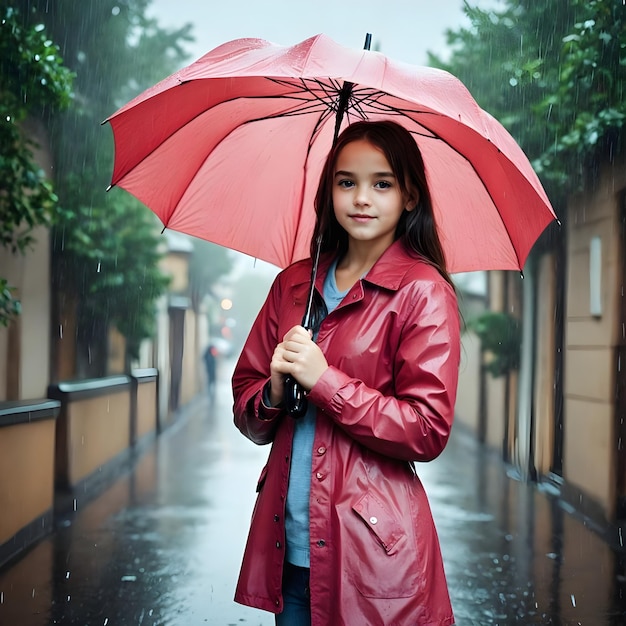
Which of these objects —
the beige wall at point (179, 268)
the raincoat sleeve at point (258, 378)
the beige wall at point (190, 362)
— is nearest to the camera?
the raincoat sleeve at point (258, 378)

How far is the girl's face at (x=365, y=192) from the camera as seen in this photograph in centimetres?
221

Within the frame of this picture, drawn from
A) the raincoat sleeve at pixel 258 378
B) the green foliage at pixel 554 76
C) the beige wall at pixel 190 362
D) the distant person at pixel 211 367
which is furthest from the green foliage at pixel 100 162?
the distant person at pixel 211 367

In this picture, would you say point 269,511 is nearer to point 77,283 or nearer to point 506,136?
point 506,136

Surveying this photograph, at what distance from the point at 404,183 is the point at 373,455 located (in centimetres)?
73

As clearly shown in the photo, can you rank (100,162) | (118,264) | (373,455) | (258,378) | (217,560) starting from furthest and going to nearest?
(118,264) < (100,162) < (217,560) < (258,378) < (373,455)

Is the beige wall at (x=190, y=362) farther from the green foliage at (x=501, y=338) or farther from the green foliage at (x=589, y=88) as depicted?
the green foliage at (x=589, y=88)

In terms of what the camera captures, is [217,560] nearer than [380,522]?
No

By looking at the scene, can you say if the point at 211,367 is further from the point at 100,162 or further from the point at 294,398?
the point at 294,398

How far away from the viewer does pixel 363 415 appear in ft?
6.45

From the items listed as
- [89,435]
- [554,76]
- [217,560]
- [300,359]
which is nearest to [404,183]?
[300,359]

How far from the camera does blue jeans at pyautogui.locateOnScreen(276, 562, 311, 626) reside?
2.14 metres

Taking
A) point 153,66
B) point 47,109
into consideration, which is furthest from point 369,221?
point 153,66

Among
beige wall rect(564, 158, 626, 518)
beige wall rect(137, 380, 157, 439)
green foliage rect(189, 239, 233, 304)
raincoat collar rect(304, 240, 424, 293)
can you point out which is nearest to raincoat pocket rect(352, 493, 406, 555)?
raincoat collar rect(304, 240, 424, 293)

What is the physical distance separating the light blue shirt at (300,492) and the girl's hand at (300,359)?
16cm
